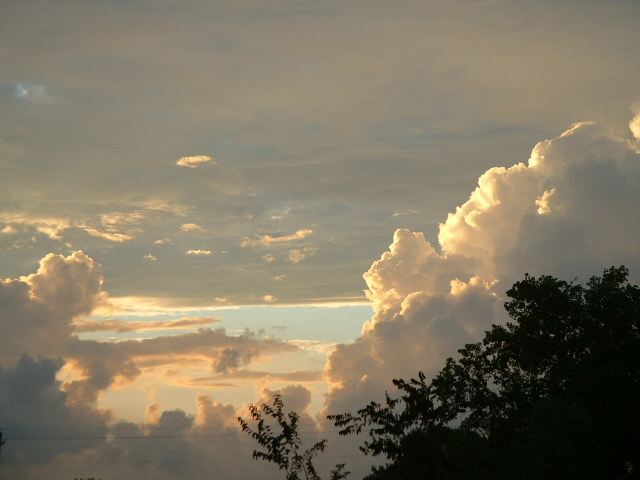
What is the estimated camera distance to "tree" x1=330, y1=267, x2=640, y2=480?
35.0 metres

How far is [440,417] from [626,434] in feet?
48.6

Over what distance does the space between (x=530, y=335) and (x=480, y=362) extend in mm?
4823

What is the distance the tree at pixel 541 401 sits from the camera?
35.0 meters

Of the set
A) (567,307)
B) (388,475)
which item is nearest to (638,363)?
(567,307)

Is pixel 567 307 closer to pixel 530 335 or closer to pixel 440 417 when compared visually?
pixel 530 335

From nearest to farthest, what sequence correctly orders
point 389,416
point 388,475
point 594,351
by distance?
1. point 594,351
2. point 389,416
3. point 388,475

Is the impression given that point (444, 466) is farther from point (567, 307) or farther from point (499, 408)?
point (567, 307)

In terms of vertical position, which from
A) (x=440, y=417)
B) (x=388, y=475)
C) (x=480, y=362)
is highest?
(x=480, y=362)

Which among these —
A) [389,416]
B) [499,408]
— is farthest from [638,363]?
[389,416]

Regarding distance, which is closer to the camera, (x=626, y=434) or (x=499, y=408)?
(x=626, y=434)

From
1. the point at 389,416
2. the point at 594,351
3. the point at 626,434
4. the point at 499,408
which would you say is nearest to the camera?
the point at 626,434

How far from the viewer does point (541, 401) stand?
41938mm

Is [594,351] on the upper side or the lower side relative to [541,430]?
upper

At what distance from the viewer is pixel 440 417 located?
177ft
